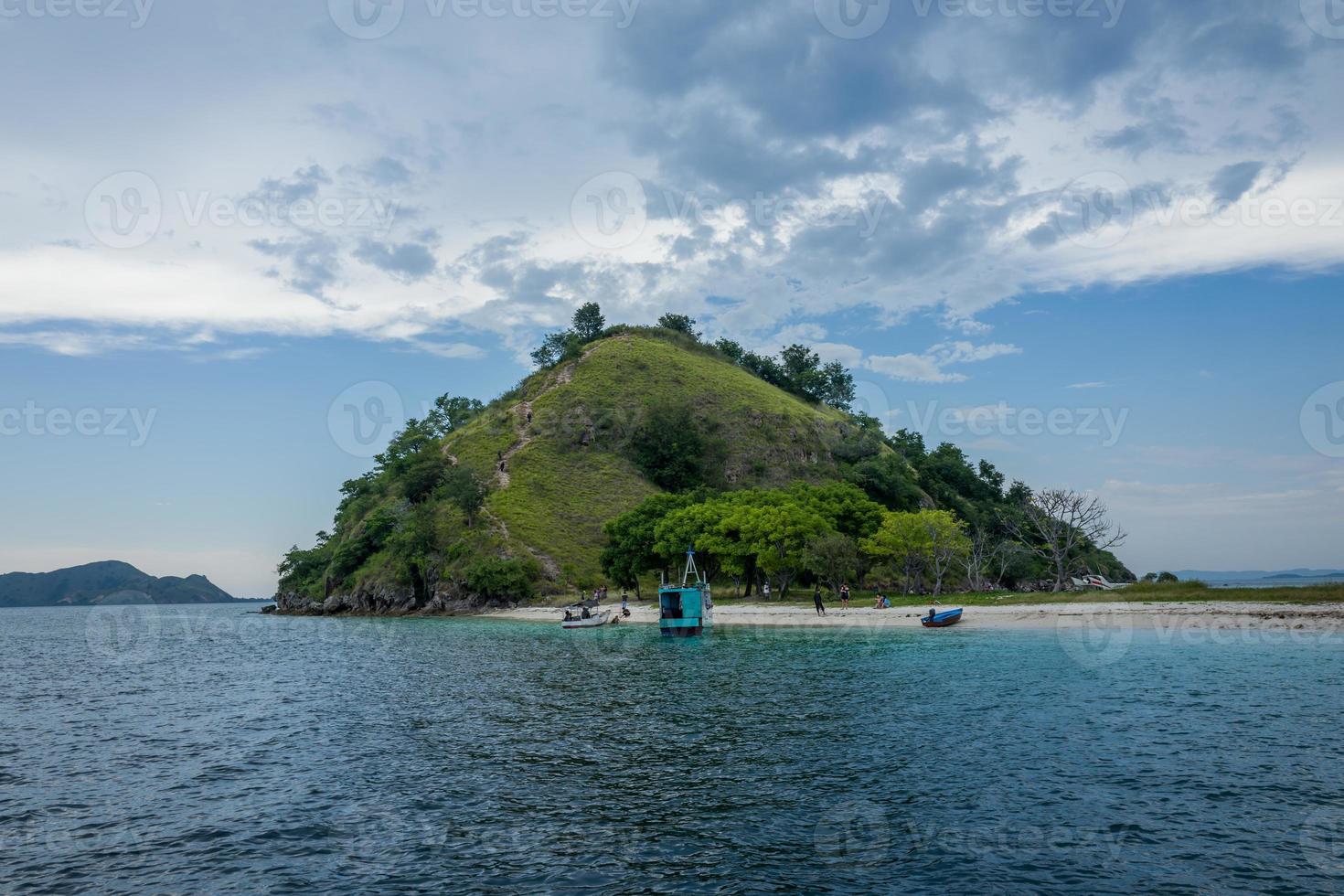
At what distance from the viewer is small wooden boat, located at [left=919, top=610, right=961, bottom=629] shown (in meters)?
65.4

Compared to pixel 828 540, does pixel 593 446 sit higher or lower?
higher

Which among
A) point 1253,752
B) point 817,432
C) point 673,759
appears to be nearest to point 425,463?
point 817,432

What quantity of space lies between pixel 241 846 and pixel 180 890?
8.65ft

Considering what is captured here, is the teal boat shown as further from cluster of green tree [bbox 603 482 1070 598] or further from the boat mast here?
cluster of green tree [bbox 603 482 1070 598]

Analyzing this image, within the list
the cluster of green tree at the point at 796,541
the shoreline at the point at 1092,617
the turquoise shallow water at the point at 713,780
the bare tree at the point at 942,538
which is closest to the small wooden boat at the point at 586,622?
the shoreline at the point at 1092,617
